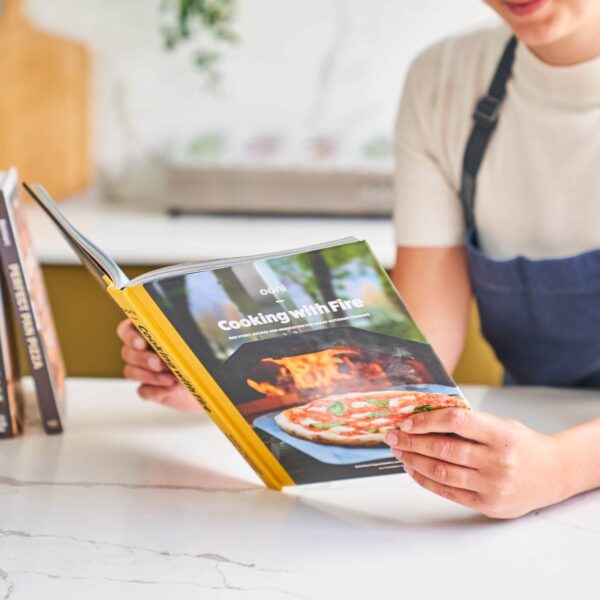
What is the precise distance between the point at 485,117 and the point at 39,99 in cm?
142

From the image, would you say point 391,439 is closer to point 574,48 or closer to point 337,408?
point 337,408

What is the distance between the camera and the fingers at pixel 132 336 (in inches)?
44.9

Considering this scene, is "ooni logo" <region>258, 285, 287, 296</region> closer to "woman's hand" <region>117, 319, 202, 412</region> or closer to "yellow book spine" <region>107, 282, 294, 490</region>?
"yellow book spine" <region>107, 282, 294, 490</region>

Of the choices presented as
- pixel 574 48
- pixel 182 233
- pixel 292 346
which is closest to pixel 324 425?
pixel 292 346

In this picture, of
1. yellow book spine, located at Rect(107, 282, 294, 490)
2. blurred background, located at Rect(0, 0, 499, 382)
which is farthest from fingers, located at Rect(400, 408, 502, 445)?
blurred background, located at Rect(0, 0, 499, 382)

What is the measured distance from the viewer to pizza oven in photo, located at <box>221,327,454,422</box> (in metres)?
0.88

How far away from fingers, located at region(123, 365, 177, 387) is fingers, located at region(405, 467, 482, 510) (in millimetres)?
337

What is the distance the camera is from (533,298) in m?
1.37

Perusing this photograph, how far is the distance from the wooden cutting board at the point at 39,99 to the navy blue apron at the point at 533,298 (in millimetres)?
1355

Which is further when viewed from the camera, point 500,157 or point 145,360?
point 500,157

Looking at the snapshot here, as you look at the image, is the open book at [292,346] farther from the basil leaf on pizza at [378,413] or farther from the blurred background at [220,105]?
the blurred background at [220,105]

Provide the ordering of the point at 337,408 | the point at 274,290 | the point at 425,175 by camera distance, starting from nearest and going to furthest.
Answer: the point at 274,290
the point at 337,408
the point at 425,175

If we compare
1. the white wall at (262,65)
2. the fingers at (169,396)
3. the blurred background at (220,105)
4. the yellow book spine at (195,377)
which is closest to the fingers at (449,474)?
the yellow book spine at (195,377)

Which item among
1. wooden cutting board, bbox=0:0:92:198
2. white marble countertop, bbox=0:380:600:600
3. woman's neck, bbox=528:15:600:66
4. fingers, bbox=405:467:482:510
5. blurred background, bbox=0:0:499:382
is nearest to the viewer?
white marble countertop, bbox=0:380:600:600
